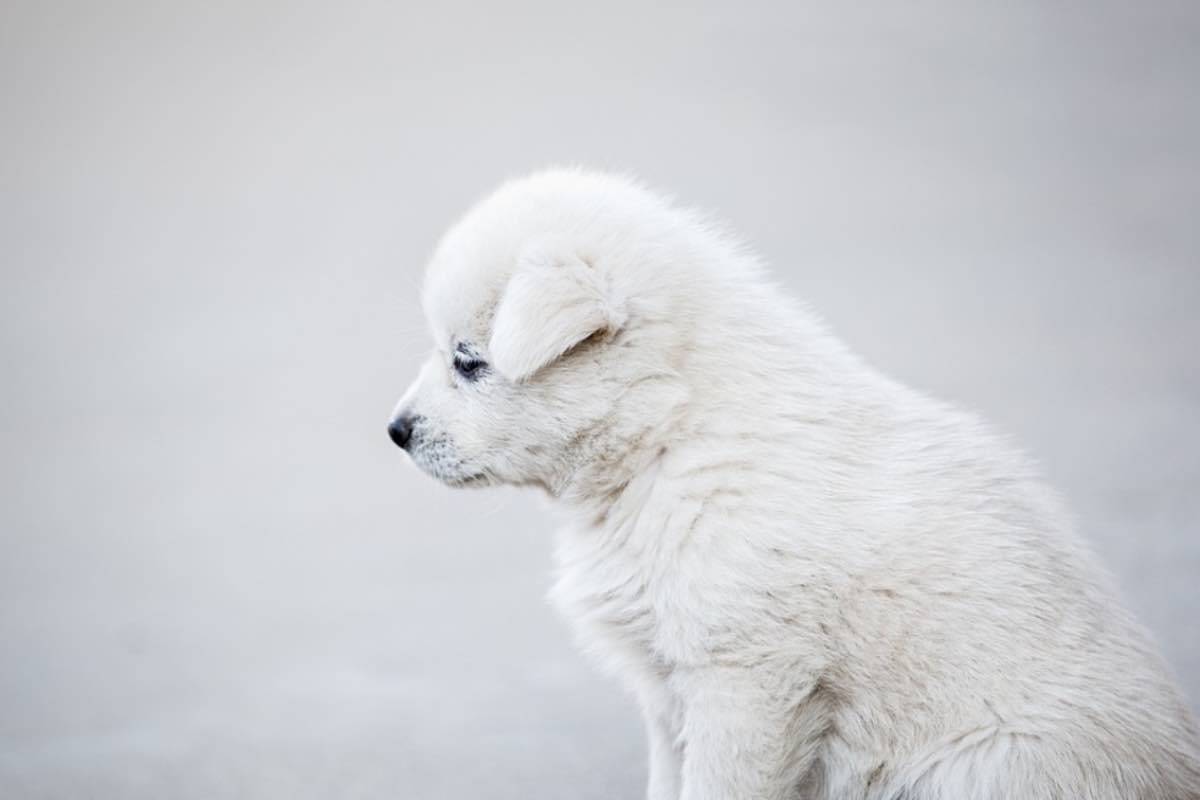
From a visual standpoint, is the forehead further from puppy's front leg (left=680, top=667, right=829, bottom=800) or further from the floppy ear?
puppy's front leg (left=680, top=667, right=829, bottom=800)

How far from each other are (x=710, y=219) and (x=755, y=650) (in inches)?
43.8

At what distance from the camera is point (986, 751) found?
248 cm

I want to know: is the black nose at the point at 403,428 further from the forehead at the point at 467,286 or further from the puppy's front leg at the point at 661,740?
the puppy's front leg at the point at 661,740

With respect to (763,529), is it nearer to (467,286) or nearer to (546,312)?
(546,312)

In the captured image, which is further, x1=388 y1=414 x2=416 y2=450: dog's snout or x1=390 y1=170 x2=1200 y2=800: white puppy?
x1=388 y1=414 x2=416 y2=450: dog's snout

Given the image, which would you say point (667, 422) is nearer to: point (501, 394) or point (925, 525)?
point (501, 394)

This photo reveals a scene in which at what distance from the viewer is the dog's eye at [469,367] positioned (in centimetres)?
296

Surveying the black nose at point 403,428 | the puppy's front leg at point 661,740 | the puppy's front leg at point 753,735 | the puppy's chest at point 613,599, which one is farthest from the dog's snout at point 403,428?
the puppy's front leg at point 753,735

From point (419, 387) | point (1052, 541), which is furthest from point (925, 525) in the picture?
point (419, 387)

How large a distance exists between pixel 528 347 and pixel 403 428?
0.45 meters

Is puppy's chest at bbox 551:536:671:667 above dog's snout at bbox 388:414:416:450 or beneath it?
beneath

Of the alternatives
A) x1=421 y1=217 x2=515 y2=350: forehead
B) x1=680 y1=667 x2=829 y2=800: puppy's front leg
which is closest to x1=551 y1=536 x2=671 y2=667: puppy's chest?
x1=680 y1=667 x2=829 y2=800: puppy's front leg

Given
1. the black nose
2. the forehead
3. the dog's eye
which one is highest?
the forehead

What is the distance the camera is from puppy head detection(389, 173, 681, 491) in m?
2.76
